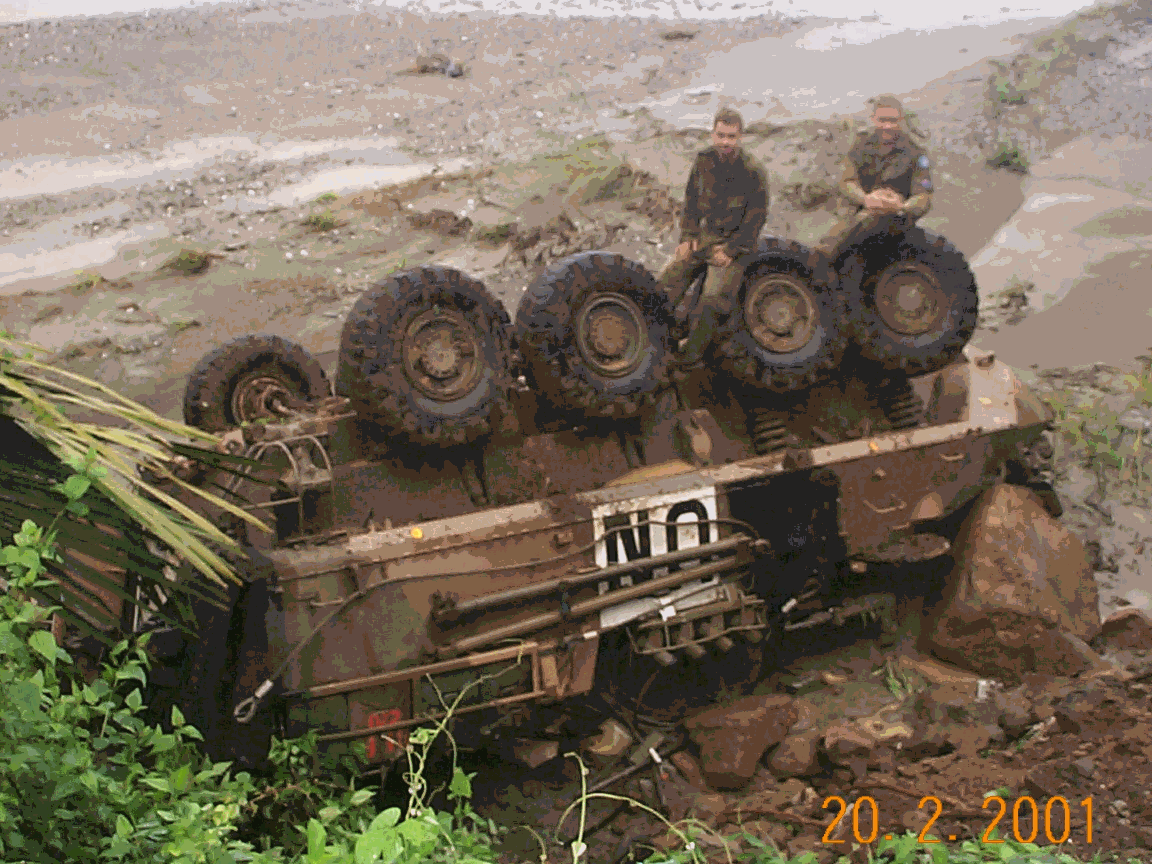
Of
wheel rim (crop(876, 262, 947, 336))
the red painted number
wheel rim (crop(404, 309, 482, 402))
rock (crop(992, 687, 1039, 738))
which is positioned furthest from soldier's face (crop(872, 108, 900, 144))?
the red painted number

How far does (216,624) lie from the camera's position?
15.3ft

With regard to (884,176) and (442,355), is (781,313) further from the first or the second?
(442,355)

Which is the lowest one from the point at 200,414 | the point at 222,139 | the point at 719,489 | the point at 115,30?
the point at 719,489

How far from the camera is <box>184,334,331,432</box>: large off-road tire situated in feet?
20.1

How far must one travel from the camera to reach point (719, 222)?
6.45 m

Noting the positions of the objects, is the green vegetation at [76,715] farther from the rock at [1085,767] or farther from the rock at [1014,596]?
the rock at [1014,596]

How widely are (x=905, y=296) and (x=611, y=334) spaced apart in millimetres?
2009

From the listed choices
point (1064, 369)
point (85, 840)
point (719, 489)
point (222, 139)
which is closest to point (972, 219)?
point (1064, 369)

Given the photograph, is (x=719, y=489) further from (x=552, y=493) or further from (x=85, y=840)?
(x=85, y=840)

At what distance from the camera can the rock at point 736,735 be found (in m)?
5.55

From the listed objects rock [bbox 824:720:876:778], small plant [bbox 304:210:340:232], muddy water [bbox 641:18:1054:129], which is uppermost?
muddy water [bbox 641:18:1054:129]

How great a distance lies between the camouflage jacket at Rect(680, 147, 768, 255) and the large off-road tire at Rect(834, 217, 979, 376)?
615 mm

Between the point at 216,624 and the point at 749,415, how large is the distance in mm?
3114

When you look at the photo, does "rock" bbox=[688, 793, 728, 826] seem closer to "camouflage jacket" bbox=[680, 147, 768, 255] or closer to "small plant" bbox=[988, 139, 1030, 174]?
"camouflage jacket" bbox=[680, 147, 768, 255]
